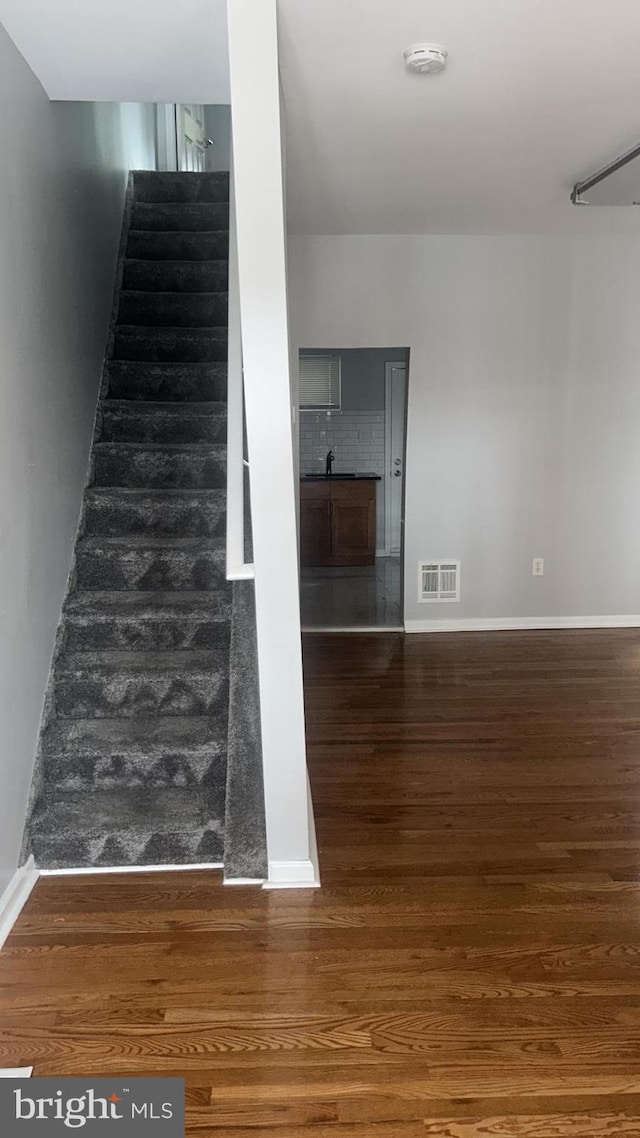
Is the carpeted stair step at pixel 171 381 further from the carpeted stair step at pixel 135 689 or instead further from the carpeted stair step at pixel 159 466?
the carpeted stair step at pixel 135 689

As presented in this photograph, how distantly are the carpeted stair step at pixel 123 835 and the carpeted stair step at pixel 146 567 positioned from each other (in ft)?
3.14

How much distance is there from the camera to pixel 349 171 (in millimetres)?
3502

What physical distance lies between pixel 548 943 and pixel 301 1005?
2.35 ft

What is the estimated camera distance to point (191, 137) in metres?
6.71

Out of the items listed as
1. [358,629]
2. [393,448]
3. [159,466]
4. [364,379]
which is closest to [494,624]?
[358,629]

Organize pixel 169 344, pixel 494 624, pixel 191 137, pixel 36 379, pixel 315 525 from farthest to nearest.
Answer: pixel 315 525
pixel 191 137
pixel 494 624
pixel 169 344
pixel 36 379

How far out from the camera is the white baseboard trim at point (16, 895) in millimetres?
Result: 2209

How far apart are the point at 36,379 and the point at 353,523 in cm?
520

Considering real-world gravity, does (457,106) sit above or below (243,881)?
above

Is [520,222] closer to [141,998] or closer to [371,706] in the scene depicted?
[371,706]

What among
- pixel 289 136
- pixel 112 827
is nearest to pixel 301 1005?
pixel 112 827

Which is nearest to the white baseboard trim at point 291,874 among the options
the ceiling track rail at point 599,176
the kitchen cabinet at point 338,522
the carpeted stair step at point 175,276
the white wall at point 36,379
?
the white wall at point 36,379

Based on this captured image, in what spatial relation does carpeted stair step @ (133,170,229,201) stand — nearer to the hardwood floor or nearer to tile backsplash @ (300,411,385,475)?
tile backsplash @ (300,411,385,475)

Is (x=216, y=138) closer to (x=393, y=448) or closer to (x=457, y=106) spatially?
(x=393, y=448)
